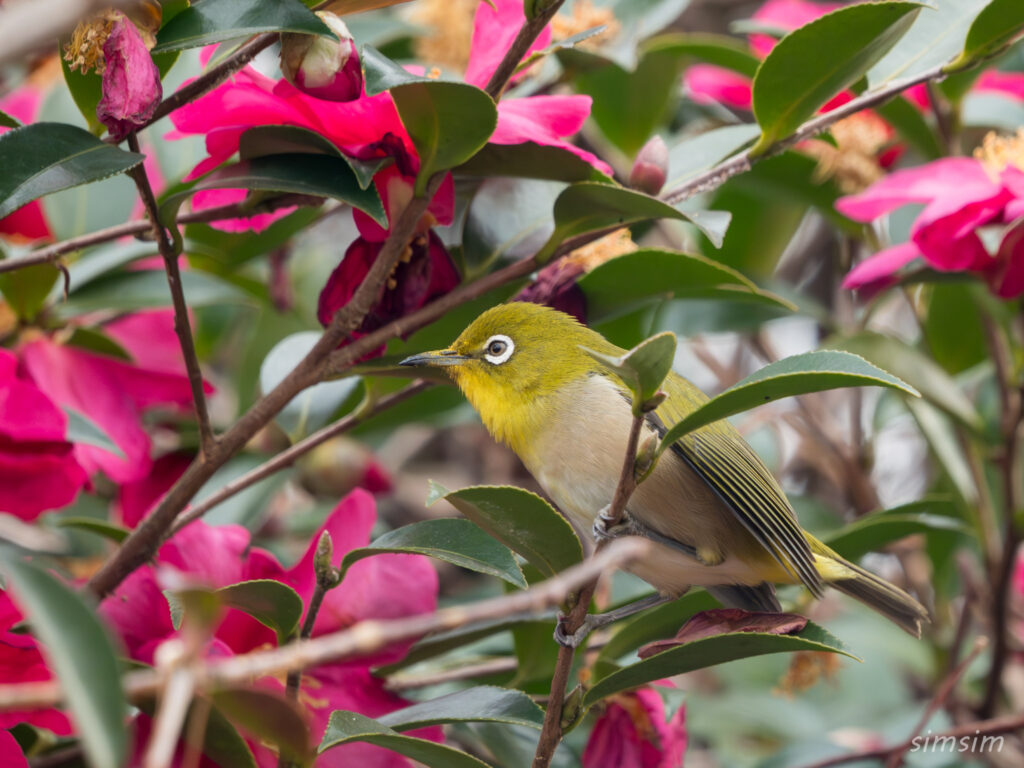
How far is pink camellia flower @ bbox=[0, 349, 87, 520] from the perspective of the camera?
1.21 metres

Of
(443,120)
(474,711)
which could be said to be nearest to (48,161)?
(443,120)

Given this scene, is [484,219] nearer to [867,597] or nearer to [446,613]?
[867,597]

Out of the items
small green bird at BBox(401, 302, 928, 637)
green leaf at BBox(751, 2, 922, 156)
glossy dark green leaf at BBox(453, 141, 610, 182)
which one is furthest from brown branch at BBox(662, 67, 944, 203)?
small green bird at BBox(401, 302, 928, 637)

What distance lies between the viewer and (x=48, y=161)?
3.32 feet

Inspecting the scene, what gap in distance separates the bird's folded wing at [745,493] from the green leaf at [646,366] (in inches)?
15.8

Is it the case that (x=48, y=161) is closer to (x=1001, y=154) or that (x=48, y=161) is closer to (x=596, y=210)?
(x=596, y=210)

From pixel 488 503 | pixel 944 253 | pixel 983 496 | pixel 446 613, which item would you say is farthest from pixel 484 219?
pixel 983 496

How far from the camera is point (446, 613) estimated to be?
60 centimetres

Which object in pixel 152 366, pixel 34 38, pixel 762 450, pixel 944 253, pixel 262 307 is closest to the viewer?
pixel 34 38

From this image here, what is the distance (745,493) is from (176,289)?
28.2 inches

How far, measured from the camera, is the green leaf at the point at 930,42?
4.80ft

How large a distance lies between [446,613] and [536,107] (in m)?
0.76

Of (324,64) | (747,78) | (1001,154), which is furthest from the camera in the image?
(747,78)

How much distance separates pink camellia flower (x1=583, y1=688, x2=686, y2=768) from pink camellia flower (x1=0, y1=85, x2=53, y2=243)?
1.19 m
